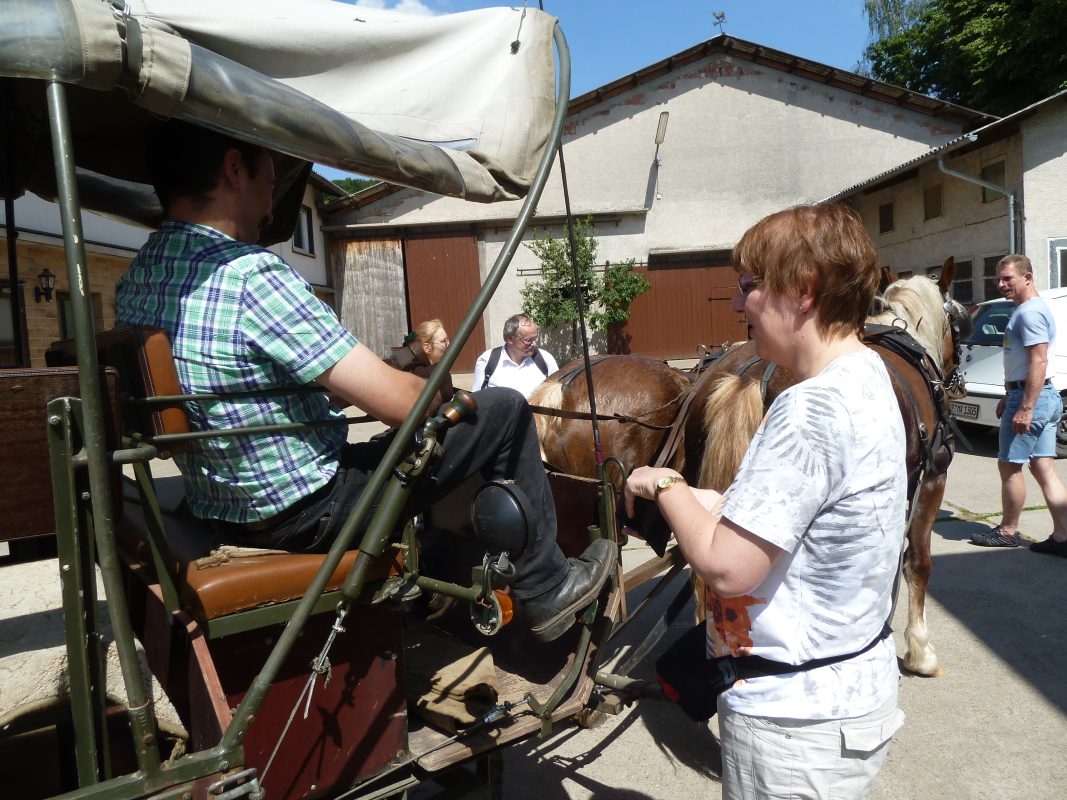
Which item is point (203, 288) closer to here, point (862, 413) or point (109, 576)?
point (109, 576)

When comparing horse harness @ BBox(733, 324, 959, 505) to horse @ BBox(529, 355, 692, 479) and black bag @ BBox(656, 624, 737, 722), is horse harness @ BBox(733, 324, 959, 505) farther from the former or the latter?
black bag @ BBox(656, 624, 737, 722)

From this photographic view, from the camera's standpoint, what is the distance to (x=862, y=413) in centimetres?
133

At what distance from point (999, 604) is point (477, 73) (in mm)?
4256

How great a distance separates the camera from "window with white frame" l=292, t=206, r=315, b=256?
1509cm

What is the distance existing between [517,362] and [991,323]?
698 cm

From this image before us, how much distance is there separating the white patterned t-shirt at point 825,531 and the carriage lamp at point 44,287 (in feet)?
34.0

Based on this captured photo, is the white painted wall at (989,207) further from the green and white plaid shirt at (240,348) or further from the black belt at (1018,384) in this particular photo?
the green and white plaid shirt at (240,348)

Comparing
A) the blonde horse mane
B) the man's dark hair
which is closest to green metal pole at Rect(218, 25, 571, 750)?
the man's dark hair

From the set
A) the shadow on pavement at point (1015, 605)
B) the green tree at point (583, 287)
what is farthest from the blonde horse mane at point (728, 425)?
the green tree at point (583, 287)

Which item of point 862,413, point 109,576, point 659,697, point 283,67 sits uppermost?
point 283,67

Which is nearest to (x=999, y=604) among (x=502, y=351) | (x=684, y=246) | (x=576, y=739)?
(x=576, y=739)

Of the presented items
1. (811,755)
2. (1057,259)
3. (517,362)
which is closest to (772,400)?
(811,755)

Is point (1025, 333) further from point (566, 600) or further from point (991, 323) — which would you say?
point (991, 323)

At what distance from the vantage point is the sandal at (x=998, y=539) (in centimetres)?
523
